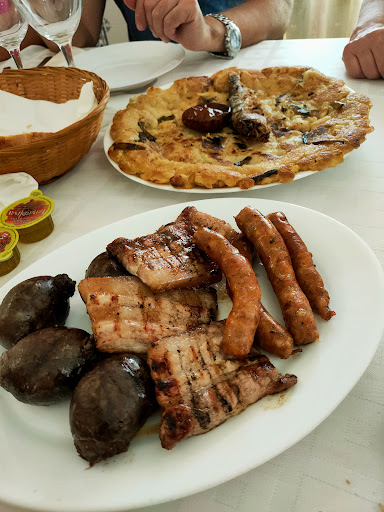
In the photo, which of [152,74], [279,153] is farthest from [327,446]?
[152,74]

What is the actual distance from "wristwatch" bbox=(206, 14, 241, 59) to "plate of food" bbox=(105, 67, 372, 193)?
696mm

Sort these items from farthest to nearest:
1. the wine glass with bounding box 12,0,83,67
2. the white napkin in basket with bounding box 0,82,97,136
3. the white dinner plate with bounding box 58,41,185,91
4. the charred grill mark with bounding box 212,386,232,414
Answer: the white dinner plate with bounding box 58,41,185,91 → the white napkin in basket with bounding box 0,82,97,136 → the wine glass with bounding box 12,0,83,67 → the charred grill mark with bounding box 212,386,232,414

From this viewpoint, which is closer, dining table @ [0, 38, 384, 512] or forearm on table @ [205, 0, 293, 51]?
dining table @ [0, 38, 384, 512]

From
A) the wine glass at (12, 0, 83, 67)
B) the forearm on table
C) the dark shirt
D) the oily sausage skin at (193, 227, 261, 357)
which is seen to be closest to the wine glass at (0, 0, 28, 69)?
the wine glass at (12, 0, 83, 67)

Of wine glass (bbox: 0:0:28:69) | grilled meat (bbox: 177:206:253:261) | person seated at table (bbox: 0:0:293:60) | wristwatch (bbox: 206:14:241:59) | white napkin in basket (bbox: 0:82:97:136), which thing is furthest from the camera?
wristwatch (bbox: 206:14:241:59)

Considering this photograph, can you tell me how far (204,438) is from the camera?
1007 mm

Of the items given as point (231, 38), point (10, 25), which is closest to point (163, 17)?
point (231, 38)

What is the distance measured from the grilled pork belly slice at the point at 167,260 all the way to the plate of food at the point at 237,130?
1.71 feet

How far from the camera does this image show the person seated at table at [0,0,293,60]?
2936mm

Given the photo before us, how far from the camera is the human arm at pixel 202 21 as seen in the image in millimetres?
2918

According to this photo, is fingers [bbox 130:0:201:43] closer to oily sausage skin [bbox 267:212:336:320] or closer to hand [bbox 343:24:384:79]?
hand [bbox 343:24:384:79]

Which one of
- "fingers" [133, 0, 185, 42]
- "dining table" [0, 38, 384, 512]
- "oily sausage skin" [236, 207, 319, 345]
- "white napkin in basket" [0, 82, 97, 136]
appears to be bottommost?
"dining table" [0, 38, 384, 512]

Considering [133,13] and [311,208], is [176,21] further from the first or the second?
[311,208]

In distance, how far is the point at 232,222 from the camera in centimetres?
170
